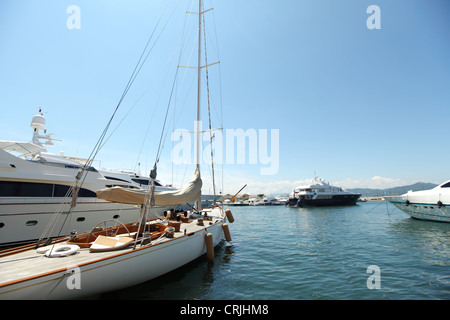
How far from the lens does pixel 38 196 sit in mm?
11977

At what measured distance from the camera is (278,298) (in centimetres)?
588

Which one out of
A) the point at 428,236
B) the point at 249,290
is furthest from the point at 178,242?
the point at 428,236

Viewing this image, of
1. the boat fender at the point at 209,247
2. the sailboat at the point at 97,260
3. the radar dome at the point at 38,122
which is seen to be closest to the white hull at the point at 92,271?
the sailboat at the point at 97,260

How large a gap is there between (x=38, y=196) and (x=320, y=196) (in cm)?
5495

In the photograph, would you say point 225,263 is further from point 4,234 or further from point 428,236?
point 428,236

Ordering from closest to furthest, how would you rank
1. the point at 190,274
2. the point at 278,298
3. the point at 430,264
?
the point at 278,298 < the point at 190,274 < the point at 430,264

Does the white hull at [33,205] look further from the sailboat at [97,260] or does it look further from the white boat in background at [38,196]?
the sailboat at [97,260]

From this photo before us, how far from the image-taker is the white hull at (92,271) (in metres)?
4.02

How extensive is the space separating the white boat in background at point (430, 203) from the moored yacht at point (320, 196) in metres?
29.8

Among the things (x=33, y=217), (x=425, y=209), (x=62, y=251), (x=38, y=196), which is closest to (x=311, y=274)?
(x=62, y=251)
